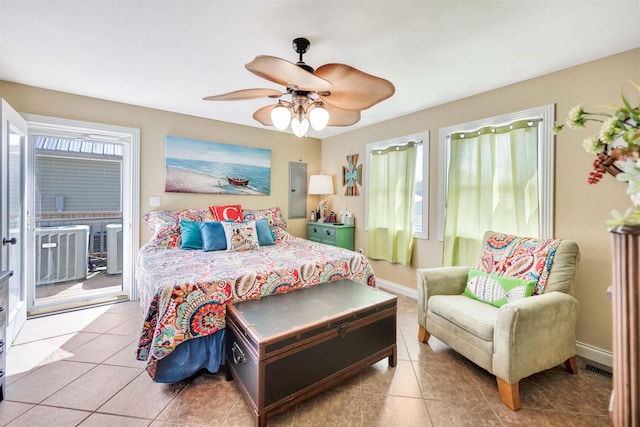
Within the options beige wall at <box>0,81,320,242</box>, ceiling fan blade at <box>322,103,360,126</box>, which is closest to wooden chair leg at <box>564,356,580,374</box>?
ceiling fan blade at <box>322,103,360,126</box>

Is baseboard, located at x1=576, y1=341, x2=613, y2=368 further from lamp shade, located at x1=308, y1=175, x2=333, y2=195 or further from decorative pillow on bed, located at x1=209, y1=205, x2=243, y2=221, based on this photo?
decorative pillow on bed, located at x1=209, y1=205, x2=243, y2=221

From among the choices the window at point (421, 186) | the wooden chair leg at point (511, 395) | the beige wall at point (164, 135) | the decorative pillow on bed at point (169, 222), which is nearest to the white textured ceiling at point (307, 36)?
the beige wall at point (164, 135)

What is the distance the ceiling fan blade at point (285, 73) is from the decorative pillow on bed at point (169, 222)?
2197 millimetres

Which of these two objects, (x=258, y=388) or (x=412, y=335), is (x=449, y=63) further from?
(x=258, y=388)

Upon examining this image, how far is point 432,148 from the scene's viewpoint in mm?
3240

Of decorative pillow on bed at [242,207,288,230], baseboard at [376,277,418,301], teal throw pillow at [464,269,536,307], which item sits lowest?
baseboard at [376,277,418,301]

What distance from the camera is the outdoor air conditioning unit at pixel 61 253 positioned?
3.02 metres

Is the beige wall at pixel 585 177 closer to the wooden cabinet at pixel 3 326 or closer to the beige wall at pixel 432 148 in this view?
the beige wall at pixel 432 148

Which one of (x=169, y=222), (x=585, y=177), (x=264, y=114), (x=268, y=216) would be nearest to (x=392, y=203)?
(x=268, y=216)

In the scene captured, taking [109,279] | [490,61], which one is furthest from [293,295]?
[109,279]

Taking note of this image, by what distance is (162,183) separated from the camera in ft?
11.3

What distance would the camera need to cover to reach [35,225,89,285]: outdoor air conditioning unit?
9.90 ft

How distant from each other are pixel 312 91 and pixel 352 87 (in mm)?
254

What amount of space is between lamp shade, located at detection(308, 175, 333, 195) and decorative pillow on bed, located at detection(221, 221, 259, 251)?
4.98 ft
